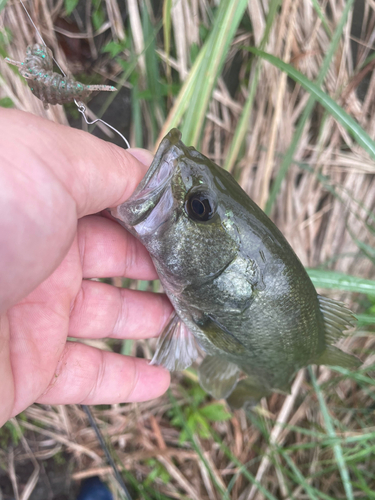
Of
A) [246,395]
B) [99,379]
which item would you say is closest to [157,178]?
[99,379]

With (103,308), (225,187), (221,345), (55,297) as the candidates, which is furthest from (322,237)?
(55,297)

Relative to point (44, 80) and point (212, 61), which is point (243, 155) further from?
point (44, 80)

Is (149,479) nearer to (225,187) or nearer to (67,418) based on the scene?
(67,418)

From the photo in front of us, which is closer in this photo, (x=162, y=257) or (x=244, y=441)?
(x=162, y=257)

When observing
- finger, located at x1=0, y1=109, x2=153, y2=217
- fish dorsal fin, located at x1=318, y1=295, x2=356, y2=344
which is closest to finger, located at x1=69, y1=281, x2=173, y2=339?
finger, located at x1=0, y1=109, x2=153, y2=217

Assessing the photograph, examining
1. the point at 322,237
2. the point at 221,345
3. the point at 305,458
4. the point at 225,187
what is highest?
the point at 225,187

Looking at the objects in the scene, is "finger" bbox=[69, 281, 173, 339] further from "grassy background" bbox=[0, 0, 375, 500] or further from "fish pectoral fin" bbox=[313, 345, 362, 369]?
"fish pectoral fin" bbox=[313, 345, 362, 369]

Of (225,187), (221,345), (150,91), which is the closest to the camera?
(225,187)
